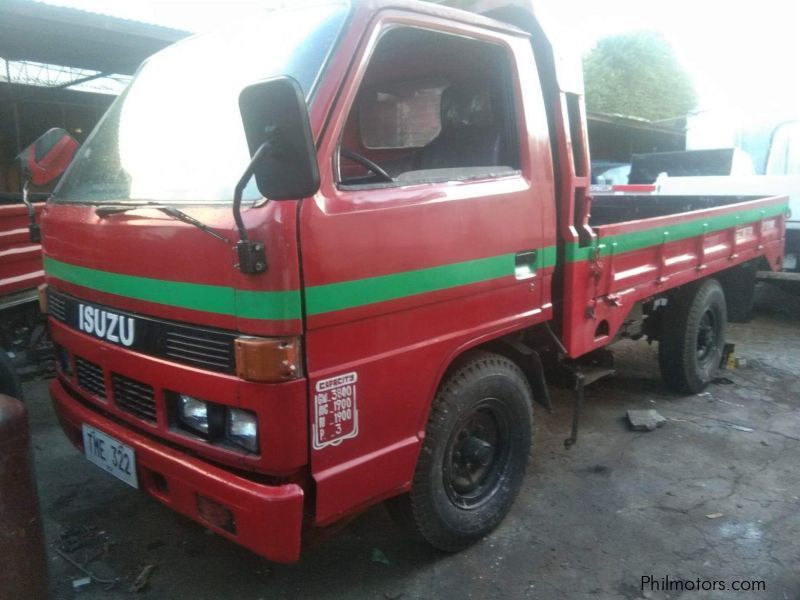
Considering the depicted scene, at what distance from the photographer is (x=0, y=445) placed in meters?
2.25

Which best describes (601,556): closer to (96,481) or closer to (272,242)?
(272,242)

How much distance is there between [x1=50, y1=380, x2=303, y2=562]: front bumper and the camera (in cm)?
211

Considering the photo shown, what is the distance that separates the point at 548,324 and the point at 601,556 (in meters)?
1.08

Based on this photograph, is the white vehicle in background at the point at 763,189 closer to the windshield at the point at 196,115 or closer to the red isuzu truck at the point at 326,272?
the red isuzu truck at the point at 326,272

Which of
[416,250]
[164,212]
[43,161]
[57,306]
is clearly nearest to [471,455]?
[416,250]

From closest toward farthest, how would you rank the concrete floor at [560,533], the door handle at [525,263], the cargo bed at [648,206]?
the concrete floor at [560,533], the door handle at [525,263], the cargo bed at [648,206]

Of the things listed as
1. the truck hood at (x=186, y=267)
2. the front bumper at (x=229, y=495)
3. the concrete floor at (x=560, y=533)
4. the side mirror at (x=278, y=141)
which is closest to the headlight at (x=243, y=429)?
the front bumper at (x=229, y=495)

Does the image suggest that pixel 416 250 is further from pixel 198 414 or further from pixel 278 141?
pixel 198 414

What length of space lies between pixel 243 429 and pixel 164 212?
779 millimetres

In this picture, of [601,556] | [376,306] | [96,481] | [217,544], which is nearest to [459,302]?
[376,306]

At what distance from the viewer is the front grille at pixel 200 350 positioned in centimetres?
215

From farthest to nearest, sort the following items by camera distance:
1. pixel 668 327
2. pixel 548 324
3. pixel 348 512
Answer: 1. pixel 668 327
2. pixel 548 324
3. pixel 348 512

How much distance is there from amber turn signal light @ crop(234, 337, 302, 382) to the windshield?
46cm
